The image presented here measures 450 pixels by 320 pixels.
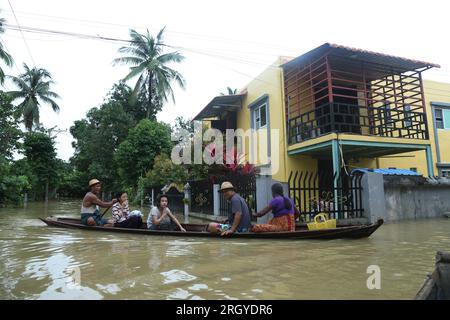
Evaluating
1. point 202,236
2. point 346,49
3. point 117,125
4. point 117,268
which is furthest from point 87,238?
point 117,125

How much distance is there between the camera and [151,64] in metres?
25.6

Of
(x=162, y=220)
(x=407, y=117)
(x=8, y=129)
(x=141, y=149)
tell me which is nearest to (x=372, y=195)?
(x=407, y=117)

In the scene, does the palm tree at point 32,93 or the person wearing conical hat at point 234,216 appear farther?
the palm tree at point 32,93

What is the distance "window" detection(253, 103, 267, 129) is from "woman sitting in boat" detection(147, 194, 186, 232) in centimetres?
827

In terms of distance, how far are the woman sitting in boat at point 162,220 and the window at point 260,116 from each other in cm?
827

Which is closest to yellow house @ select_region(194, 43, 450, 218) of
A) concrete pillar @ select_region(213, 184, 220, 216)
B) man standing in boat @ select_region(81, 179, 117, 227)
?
concrete pillar @ select_region(213, 184, 220, 216)

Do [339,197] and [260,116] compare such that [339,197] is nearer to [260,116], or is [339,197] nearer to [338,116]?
[338,116]

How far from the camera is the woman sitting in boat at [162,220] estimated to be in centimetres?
841

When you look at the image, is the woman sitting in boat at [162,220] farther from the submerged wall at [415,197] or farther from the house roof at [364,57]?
the house roof at [364,57]

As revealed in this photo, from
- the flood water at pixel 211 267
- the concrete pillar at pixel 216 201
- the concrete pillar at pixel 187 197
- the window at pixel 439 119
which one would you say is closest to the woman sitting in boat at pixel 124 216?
the flood water at pixel 211 267

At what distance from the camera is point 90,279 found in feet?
→ 14.5

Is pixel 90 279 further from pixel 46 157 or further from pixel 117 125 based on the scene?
pixel 46 157

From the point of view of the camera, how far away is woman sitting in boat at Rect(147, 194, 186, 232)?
8.41m

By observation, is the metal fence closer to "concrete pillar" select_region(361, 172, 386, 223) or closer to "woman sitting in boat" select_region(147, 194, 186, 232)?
"concrete pillar" select_region(361, 172, 386, 223)
